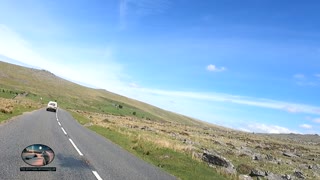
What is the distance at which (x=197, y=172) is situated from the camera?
1762 centimetres

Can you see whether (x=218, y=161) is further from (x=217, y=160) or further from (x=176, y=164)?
(x=176, y=164)

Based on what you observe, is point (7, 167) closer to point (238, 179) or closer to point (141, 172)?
point (141, 172)

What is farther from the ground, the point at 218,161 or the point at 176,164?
the point at 218,161

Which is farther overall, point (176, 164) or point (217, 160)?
point (217, 160)

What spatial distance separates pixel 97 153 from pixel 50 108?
55.7 meters

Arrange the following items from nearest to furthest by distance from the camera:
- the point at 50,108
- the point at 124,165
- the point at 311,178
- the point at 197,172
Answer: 1. the point at 124,165
2. the point at 197,172
3. the point at 311,178
4. the point at 50,108

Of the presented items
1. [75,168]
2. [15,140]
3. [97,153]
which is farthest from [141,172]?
[15,140]

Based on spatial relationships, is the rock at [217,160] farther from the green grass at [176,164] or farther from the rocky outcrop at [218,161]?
the green grass at [176,164]

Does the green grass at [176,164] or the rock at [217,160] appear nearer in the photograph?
the green grass at [176,164]

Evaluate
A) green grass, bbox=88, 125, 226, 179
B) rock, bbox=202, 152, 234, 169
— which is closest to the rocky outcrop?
rock, bbox=202, 152, 234, 169

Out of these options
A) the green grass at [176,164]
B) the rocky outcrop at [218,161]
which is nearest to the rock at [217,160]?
the rocky outcrop at [218,161]

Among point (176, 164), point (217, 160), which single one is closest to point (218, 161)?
point (217, 160)

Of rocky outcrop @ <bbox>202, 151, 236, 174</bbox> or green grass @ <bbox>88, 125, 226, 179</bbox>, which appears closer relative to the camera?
green grass @ <bbox>88, 125, 226, 179</bbox>

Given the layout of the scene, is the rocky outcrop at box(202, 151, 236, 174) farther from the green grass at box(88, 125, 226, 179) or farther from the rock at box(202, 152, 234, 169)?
the green grass at box(88, 125, 226, 179)
